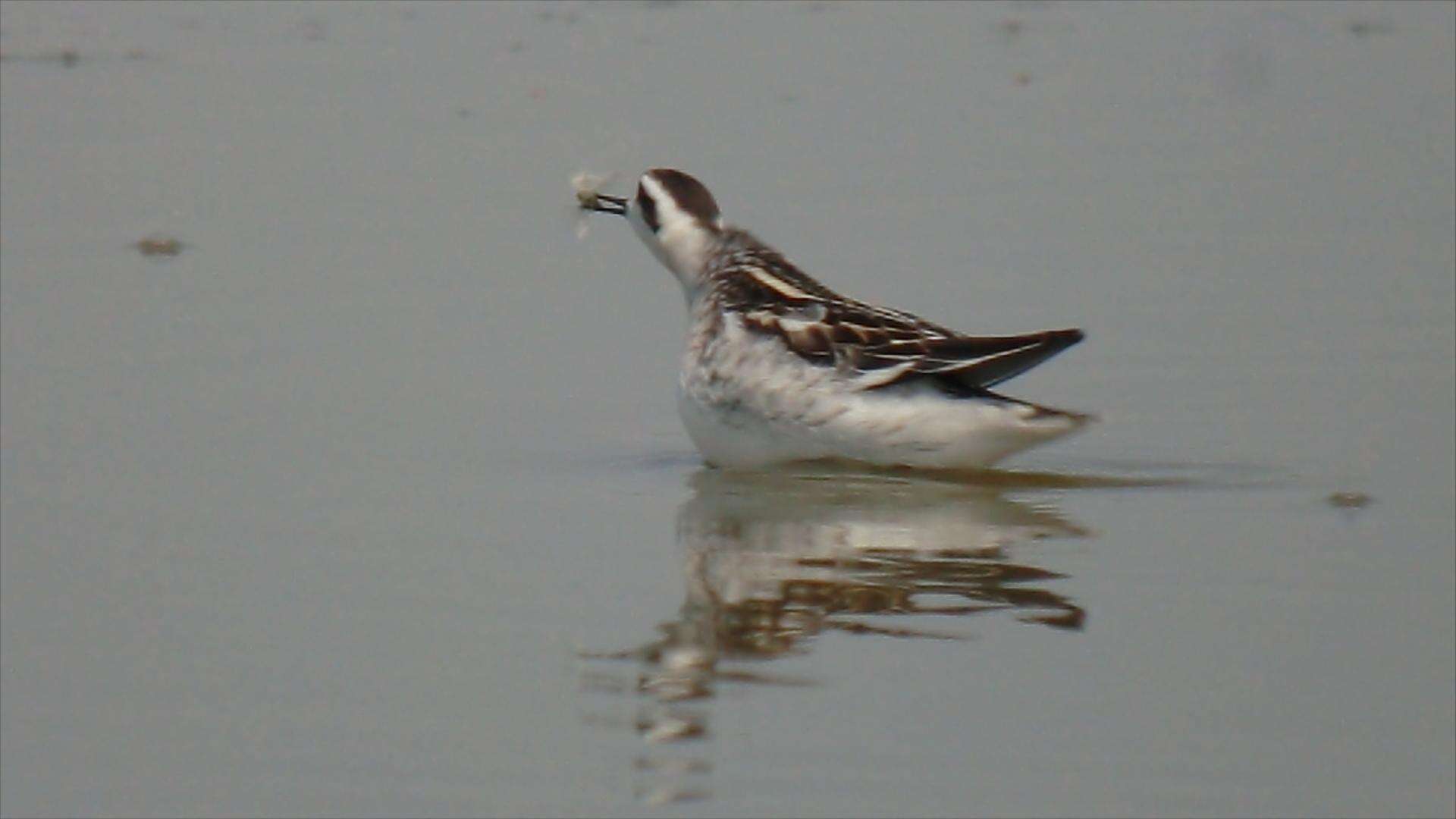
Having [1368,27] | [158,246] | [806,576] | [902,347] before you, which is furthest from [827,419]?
[1368,27]

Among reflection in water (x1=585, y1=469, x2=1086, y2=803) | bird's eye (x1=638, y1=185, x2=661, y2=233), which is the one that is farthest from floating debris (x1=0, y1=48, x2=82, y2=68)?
reflection in water (x1=585, y1=469, x2=1086, y2=803)

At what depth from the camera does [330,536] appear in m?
8.94

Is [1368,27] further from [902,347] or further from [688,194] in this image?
[902,347]

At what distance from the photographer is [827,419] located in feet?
32.6

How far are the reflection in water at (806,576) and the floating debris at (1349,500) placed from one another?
0.81 m

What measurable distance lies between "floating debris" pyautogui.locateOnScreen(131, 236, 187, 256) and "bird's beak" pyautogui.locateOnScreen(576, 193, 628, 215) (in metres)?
1.83

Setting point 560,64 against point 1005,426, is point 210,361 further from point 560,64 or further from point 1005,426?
point 560,64

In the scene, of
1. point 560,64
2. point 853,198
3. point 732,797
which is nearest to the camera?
point 732,797

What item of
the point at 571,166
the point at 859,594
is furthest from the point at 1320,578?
the point at 571,166

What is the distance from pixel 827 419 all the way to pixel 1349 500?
5.50 feet

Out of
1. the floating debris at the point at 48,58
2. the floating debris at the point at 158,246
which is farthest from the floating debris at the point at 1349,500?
the floating debris at the point at 48,58

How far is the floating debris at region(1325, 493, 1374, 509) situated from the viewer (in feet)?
30.6

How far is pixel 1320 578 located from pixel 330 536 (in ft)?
9.22

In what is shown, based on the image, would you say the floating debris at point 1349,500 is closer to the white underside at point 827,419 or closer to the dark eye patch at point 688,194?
the white underside at point 827,419
